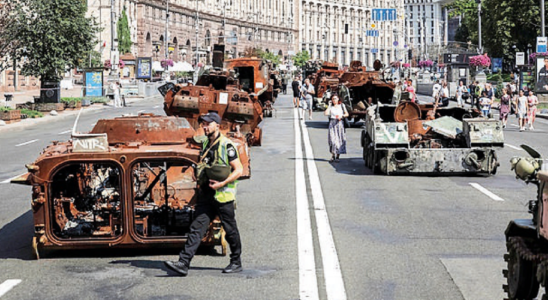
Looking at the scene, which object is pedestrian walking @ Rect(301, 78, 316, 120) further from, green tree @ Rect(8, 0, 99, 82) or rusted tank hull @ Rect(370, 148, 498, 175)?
rusted tank hull @ Rect(370, 148, 498, 175)

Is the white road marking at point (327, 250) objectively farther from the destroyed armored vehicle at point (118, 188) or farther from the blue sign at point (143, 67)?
the blue sign at point (143, 67)

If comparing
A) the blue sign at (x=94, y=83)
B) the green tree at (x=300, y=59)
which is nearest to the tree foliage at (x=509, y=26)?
the blue sign at (x=94, y=83)

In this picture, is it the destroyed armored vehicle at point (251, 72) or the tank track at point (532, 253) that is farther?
the destroyed armored vehicle at point (251, 72)

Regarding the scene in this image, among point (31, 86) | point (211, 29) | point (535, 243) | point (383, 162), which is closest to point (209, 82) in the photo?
point (383, 162)

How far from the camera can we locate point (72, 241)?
432 inches

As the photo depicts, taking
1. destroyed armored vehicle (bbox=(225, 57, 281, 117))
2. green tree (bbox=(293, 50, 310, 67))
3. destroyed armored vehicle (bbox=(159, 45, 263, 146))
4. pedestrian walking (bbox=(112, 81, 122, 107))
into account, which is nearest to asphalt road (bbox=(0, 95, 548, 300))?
destroyed armored vehicle (bbox=(159, 45, 263, 146))

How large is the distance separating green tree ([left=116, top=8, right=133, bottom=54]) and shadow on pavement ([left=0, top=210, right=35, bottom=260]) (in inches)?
3461

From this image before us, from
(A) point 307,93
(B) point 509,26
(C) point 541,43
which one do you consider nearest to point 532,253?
(A) point 307,93

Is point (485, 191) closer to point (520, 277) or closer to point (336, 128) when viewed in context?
point (336, 128)

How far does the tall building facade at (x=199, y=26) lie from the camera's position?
110562 millimetres

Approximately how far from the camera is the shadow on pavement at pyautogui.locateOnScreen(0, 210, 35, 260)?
11.5 metres

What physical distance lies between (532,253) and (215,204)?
362 centimetres

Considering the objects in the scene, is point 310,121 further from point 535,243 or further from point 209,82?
point 535,243

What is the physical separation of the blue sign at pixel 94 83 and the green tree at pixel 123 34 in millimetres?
38343
